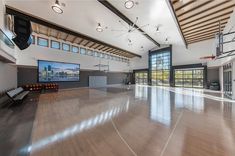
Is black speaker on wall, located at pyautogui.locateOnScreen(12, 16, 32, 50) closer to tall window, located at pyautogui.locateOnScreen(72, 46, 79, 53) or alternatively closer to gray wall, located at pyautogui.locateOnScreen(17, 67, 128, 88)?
gray wall, located at pyautogui.locateOnScreen(17, 67, 128, 88)

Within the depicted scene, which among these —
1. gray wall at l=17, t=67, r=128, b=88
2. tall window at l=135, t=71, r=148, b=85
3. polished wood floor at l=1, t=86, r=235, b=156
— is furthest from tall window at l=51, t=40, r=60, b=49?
tall window at l=135, t=71, r=148, b=85

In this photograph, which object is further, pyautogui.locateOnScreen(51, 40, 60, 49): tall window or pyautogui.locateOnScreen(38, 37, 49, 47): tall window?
pyautogui.locateOnScreen(51, 40, 60, 49): tall window

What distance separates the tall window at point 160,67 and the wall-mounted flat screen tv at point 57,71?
9.48m

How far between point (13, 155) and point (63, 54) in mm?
9694

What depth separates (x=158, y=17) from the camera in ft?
23.4

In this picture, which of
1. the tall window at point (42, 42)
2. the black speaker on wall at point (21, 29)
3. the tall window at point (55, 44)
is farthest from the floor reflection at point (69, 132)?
the tall window at point (55, 44)

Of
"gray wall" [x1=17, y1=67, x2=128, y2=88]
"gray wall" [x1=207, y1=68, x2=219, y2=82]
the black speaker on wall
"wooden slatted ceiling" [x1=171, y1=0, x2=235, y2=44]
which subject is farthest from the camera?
"gray wall" [x1=207, y1=68, x2=219, y2=82]

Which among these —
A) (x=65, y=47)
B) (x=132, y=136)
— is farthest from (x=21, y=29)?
(x=132, y=136)

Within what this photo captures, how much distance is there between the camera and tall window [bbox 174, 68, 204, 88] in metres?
10.9

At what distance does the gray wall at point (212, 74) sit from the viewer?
9977 mm

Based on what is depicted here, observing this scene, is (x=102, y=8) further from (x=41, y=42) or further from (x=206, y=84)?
(x=206, y=84)

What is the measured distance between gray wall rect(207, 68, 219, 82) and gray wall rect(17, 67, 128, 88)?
33.2 feet

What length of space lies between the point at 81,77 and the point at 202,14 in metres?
10.8

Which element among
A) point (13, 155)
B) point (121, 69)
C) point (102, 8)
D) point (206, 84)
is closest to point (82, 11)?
point (102, 8)
